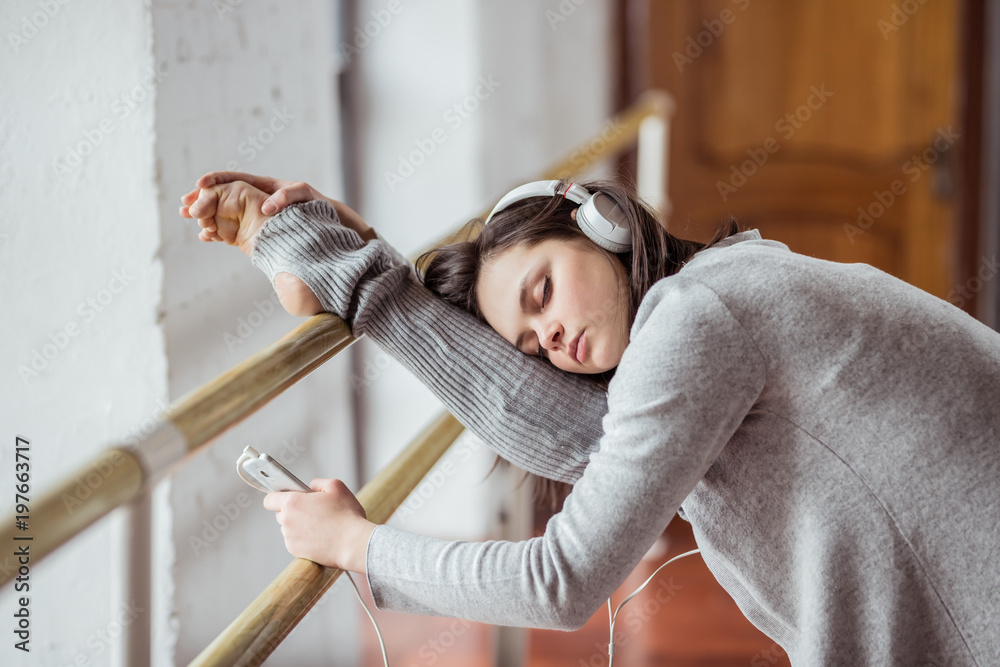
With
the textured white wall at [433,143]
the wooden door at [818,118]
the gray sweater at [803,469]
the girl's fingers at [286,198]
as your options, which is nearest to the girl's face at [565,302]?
the gray sweater at [803,469]

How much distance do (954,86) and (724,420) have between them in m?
2.64

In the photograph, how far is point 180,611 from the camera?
117 cm

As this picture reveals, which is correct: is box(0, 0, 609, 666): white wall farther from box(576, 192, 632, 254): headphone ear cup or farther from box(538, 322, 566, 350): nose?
box(576, 192, 632, 254): headphone ear cup

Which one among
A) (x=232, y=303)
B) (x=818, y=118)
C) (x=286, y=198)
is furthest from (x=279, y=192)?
(x=818, y=118)

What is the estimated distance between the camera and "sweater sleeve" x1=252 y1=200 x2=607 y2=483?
79 centimetres

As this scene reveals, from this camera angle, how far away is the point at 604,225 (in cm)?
80

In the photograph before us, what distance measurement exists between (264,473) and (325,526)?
0.07m

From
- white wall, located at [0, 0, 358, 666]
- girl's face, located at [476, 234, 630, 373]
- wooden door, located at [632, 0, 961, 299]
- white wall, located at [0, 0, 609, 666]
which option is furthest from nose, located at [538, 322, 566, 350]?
wooden door, located at [632, 0, 961, 299]

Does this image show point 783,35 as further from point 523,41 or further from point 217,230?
point 217,230

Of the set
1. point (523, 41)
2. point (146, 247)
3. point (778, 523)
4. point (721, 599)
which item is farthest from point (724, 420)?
point (523, 41)

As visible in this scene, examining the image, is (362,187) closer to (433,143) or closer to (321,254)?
(433,143)

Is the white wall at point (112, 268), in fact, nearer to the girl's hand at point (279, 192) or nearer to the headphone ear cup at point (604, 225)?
the girl's hand at point (279, 192)

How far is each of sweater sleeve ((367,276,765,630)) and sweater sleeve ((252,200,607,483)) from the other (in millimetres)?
158

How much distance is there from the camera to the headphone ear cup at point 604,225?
2.61ft
